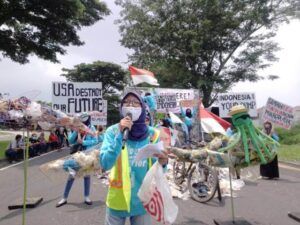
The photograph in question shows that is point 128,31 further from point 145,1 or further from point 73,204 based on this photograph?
point 73,204

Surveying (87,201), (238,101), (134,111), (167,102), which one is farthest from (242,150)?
Result: (167,102)

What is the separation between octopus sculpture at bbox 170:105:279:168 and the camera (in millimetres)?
5297

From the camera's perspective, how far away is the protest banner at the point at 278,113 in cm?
1084

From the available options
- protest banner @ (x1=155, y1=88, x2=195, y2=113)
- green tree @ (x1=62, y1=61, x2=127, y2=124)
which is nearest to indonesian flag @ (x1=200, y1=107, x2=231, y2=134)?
protest banner @ (x1=155, y1=88, x2=195, y2=113)

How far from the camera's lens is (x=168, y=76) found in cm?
3316

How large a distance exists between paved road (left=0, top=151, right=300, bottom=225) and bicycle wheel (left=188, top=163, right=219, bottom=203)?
180 millimetres

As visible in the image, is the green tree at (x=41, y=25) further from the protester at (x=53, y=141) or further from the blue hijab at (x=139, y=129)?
the blue hijab at (x=139, y=129)

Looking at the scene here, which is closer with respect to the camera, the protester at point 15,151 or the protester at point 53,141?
the protester at point 15,151

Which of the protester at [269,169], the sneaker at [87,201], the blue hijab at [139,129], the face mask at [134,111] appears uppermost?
the face mask at [134,111]

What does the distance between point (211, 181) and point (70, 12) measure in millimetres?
16710

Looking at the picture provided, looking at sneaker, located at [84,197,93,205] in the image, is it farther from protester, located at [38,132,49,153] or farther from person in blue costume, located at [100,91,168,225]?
protester, located at [38,132,49,153]

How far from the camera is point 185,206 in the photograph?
8133 millimetres

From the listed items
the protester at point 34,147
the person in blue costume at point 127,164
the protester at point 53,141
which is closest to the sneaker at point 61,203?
the person in blue costume at point 127,164

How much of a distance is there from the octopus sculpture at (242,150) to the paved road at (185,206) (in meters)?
1.80
